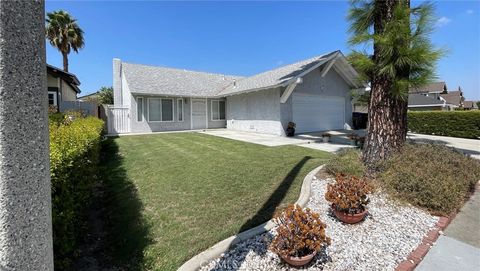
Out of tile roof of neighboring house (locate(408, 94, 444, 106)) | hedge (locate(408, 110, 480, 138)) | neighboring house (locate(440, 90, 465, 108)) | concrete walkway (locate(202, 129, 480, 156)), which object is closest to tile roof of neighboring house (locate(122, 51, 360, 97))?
concrete walkway (locate(202, 129, 480, 156))

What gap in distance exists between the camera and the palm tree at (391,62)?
524cm

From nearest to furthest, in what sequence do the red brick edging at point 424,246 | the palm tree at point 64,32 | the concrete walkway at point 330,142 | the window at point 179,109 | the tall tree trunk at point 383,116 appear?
the red brick edging at point 424,246 → the tall tree trunk at point 383,116 → the concrete walkway at point 330,142 → the window at point 179,109 → the palm tree at point 64,32

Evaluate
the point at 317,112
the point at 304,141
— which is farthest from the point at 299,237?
the point at 317,112

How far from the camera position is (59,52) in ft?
84.1

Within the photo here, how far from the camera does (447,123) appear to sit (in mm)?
15742

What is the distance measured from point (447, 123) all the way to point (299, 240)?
18201mm

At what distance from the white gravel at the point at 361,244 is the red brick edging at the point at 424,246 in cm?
5

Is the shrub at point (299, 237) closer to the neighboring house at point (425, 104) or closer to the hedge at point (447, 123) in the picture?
the hedge at point (447, 123)

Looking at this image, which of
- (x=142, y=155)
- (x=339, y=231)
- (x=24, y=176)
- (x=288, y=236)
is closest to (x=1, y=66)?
(x=24, y=176)

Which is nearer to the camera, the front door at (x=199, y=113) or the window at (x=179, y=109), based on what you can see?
the window at (x=179, y=109)

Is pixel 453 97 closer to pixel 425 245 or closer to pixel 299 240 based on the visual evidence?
pixel 425 245

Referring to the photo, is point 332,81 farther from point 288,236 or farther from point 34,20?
point 34,20

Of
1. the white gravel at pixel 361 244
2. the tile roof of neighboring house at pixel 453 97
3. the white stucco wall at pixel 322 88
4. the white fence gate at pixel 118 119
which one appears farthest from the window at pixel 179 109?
the tile roof of neighboring house at pixel 453 97

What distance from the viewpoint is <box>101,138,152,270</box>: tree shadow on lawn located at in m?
3.07
